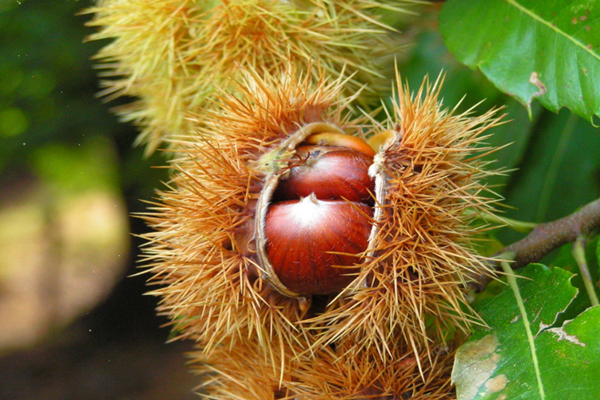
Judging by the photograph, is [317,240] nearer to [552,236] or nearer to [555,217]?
[552,236]

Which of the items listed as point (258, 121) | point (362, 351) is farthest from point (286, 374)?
point (258, 121)

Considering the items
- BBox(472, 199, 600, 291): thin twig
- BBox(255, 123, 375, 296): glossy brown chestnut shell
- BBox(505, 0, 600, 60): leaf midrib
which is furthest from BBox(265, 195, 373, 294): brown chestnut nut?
BBox(505, 0, 600, 60): leaf midrib

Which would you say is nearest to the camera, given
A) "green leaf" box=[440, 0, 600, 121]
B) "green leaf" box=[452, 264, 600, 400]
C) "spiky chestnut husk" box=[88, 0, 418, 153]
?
"green leaf" box=[452, 264, 600, 400]

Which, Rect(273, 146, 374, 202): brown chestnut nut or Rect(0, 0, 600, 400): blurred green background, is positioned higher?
Rect(273, 146, 374, 202): brown chestnut nut

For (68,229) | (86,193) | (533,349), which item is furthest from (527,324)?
(68,229)

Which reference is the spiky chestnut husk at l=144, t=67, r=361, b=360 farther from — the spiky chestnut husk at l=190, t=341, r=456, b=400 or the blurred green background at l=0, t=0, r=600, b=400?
the blurred green background at l=0, t=0, r=600, b=400

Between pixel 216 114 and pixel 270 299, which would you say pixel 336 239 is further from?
pixel 216 114

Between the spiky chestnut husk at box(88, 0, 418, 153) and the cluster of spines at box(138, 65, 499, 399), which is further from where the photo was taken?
the spiky chestnut husk at box(88, 0, 418, 153)
